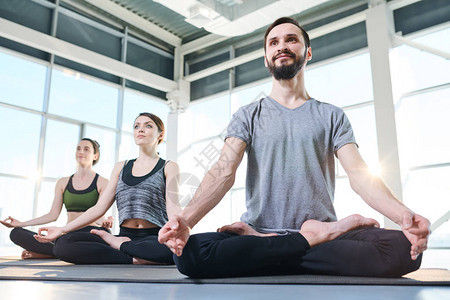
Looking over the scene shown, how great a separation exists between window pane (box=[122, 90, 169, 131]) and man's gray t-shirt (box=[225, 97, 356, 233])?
5691 mm

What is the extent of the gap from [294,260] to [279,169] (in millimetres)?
332

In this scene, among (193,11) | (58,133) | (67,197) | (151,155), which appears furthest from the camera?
(58,133)

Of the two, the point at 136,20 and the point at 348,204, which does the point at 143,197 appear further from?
the point at 136,20

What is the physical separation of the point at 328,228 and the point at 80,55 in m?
5.85

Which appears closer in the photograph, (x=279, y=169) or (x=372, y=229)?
(x=372, y=229)

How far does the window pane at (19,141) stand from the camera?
17.4 feet

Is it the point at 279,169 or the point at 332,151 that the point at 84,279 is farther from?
the point at 332,151

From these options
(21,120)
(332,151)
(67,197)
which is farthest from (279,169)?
(21,120)

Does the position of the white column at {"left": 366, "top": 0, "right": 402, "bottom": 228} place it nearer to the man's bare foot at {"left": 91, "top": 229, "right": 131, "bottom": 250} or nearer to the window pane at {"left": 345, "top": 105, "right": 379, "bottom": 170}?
the window pane at {"left": 345, "top": 105, "right": 379, "bottom": 170}

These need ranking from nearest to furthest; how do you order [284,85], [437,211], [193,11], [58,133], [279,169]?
1. [279,169]
2. [284,85]
3. [437,211]
4. [193,11]
5. [58,133]

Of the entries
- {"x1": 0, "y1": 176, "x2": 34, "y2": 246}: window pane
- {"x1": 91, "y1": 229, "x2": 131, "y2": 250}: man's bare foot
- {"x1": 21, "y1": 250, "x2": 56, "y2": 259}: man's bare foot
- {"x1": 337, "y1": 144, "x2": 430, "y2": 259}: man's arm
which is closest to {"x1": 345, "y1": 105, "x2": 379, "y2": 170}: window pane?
{"x1": 91, "y1": 229, "x2": 131, "y2": 250}: man's bare foot

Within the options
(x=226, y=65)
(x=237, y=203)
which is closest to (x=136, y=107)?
(x=226, y=65)

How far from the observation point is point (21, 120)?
5578mm

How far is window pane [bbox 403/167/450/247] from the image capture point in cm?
463
